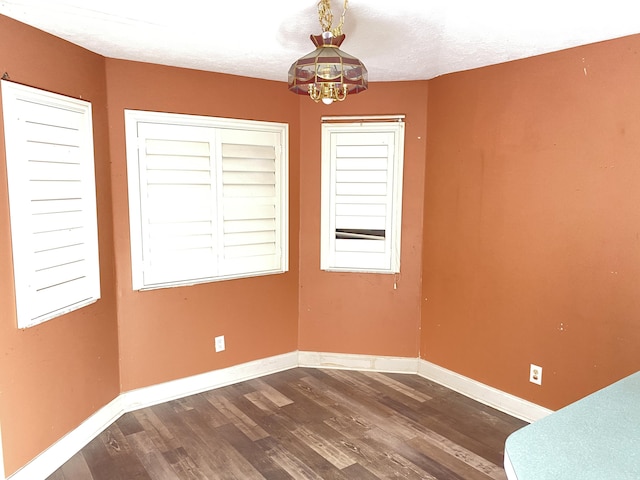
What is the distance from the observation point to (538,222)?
292 centimetres

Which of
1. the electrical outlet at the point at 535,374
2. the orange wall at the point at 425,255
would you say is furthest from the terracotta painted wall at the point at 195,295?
the electrical outlet at the point at 535,374

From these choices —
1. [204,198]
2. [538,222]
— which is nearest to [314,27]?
[204,198]

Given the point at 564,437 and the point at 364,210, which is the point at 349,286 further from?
the point at 564,437

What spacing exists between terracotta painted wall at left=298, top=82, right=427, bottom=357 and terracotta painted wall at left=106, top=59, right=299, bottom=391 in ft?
0.36

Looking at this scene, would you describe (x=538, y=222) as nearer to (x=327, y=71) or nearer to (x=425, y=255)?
Result: (x=425, y=255)

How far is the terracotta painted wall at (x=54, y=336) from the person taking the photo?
88.0 inches

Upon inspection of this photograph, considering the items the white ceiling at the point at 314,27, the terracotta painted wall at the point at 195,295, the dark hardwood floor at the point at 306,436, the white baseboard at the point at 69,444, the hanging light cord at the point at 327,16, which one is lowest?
the dark hardwood floor at the point at 306,436

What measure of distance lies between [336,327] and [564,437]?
9.16 ft

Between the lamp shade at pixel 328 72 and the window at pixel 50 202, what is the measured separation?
1379mm

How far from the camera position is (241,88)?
3.43 m

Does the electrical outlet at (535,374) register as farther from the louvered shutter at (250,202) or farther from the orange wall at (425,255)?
the louvered shutter at (250,202)

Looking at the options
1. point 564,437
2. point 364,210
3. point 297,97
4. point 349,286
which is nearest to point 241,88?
point 297,97

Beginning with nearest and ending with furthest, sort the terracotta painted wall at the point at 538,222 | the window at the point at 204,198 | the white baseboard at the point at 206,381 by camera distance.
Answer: the terracotta painted wall at the point at 538,222 → the window at the point at 204,198 → the white baseboard at the point at 206,381

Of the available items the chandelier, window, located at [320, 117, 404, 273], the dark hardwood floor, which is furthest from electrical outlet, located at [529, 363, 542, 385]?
the chandelier
